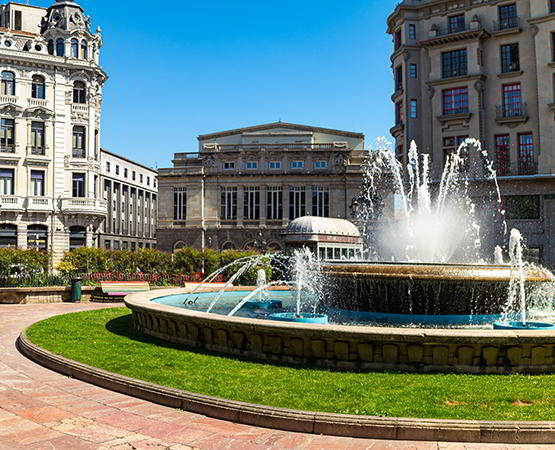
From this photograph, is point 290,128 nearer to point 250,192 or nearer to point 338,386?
point 250,192

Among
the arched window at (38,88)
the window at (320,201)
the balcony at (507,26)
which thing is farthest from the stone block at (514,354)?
the window at (320,201)

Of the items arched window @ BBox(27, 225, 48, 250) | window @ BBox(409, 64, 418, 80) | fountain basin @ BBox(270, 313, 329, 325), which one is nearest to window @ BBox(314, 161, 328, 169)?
window @ BBox(409, 64, 418, 80)

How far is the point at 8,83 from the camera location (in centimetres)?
4300

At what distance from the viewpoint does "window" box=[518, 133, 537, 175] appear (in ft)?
117

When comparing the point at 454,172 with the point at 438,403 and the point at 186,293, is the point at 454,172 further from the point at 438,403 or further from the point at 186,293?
the point at 438,403

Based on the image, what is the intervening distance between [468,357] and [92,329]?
31.8 feet

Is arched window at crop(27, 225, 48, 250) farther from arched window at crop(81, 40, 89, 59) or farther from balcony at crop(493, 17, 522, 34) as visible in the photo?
balcony at crop(493, 17, 522, 34)

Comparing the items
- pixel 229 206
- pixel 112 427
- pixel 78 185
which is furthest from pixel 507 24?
pixel 112 427

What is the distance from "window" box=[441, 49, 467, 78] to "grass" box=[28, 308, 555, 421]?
1379 inches

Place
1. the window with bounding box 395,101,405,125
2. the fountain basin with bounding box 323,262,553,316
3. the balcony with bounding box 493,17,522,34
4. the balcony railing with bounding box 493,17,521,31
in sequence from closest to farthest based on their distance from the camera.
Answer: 1. the fountain basin with bounding box 323,262,553,316
2. the balcony with bounding box 493,17,522,34
3. the balcony railing with bounding box 493,17,521,31
4. the window with bounding box 395,101,405,125

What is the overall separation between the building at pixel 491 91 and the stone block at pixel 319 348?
3056 cm

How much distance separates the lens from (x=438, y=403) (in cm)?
696

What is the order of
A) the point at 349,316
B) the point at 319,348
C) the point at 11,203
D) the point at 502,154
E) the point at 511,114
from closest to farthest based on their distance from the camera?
the point at 319,348, the point at 349,316, the point at 502,154, the point at 511,114, the point at 11,203

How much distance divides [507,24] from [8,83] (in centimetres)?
3902
